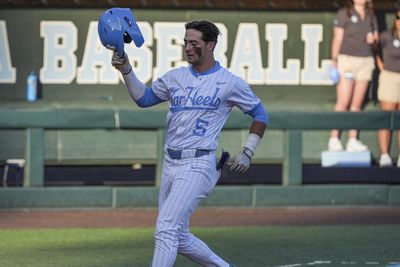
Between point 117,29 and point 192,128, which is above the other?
point 117,29

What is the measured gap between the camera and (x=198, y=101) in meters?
7.00

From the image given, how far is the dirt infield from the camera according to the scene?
35.9 feet

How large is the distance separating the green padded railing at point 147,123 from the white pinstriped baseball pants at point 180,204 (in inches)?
192

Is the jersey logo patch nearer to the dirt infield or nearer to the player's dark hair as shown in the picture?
the player's dark hair

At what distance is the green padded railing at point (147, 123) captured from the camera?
1172 cm

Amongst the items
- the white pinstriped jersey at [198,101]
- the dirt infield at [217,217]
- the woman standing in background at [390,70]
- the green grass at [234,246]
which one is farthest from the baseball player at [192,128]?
the woman standing in background at [390,70]

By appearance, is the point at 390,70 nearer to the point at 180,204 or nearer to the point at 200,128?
the point at 200,128

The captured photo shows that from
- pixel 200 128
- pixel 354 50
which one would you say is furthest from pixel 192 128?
pixel 354 50

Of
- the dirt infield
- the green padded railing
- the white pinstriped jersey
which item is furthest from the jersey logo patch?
the green padded railing

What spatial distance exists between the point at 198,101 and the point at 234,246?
9.42ft

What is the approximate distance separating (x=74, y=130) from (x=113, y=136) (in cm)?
47

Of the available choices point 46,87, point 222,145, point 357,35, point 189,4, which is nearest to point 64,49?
point 46,87

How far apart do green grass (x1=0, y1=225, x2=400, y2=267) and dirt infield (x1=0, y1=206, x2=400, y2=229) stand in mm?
377

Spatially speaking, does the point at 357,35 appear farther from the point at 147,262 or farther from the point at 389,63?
the point at 147,262
